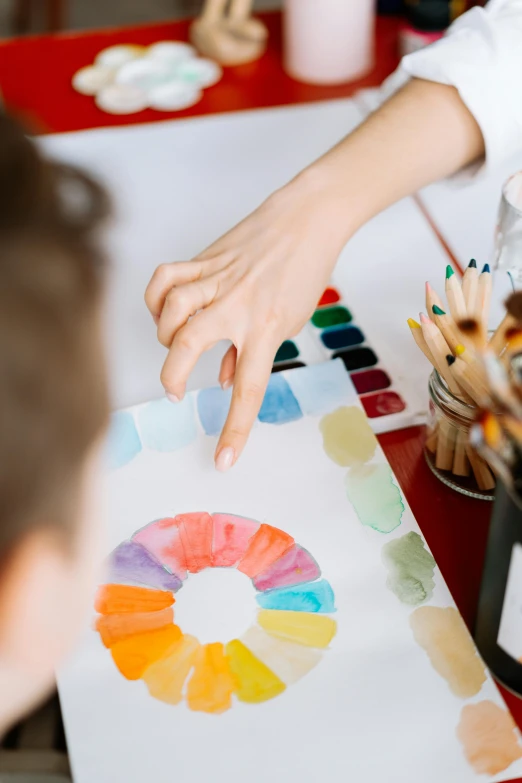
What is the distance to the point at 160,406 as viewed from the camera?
0.68 m

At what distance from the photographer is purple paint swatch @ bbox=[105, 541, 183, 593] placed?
0.57 meters

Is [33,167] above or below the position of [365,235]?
above

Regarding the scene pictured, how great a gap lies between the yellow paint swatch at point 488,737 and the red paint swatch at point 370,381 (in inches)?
11.0

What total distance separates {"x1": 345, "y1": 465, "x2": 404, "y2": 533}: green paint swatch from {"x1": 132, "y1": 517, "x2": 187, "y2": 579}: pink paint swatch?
133 mm

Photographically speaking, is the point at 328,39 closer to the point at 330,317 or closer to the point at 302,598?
the point at 330,317

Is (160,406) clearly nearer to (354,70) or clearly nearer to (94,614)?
(94,614)

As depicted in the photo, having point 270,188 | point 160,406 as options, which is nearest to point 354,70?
point 270,188

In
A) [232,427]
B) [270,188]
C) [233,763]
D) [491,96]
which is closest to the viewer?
[233,763]

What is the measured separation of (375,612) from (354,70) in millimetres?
792

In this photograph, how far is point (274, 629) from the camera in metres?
0.54

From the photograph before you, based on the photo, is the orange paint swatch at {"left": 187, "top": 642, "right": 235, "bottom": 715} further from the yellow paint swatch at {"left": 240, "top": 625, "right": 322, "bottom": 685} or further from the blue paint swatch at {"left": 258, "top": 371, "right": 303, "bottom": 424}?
the blue paint swatch at {"left": 258, "top": 371, "right": 303, "bottom": 424}

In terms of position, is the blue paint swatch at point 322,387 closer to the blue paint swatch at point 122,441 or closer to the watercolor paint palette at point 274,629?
the watercolor paint palette at point 274,629

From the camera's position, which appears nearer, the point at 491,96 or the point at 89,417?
the point at 89,417

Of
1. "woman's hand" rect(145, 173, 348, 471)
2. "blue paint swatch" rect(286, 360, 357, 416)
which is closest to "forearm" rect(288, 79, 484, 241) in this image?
"woman's hand" rect(145, 173, 348, 471)
